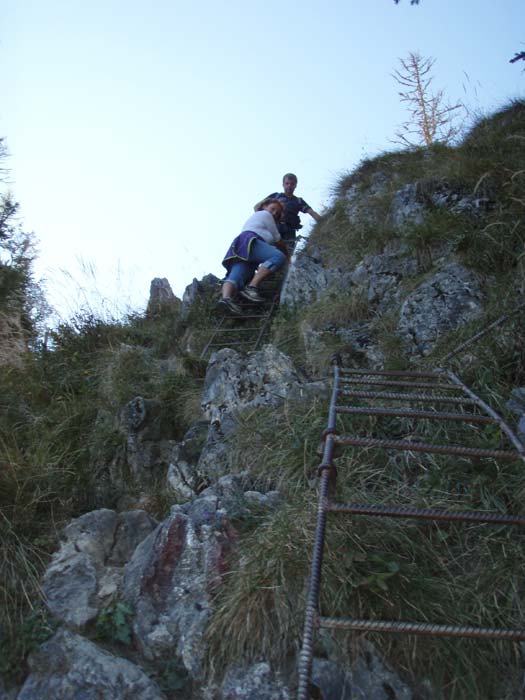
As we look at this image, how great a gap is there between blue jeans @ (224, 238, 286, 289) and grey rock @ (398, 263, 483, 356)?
2.61m

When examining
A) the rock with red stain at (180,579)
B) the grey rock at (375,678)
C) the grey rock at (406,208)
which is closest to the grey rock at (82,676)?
the rock with red stain at (180,579)

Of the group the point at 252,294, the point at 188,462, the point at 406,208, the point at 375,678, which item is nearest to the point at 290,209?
the point at 252,294

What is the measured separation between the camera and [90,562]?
3.34 meters

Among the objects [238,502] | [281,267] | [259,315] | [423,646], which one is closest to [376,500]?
[238,502]

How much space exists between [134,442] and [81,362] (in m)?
2.30

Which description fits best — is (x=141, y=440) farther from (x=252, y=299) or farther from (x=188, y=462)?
(x=252, y=299)

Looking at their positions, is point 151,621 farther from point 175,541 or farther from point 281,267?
point 281,267

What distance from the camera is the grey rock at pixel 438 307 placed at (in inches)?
195

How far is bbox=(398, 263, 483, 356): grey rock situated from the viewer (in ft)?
16.3

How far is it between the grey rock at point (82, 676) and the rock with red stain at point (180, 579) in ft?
0.52

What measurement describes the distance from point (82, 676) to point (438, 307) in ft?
12.3

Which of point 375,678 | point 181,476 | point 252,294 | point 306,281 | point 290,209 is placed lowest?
point 375,678

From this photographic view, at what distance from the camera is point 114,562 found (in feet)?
11.4

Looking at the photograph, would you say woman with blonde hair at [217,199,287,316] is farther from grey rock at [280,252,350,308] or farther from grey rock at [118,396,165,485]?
grey rock at [118,396,165,485]
